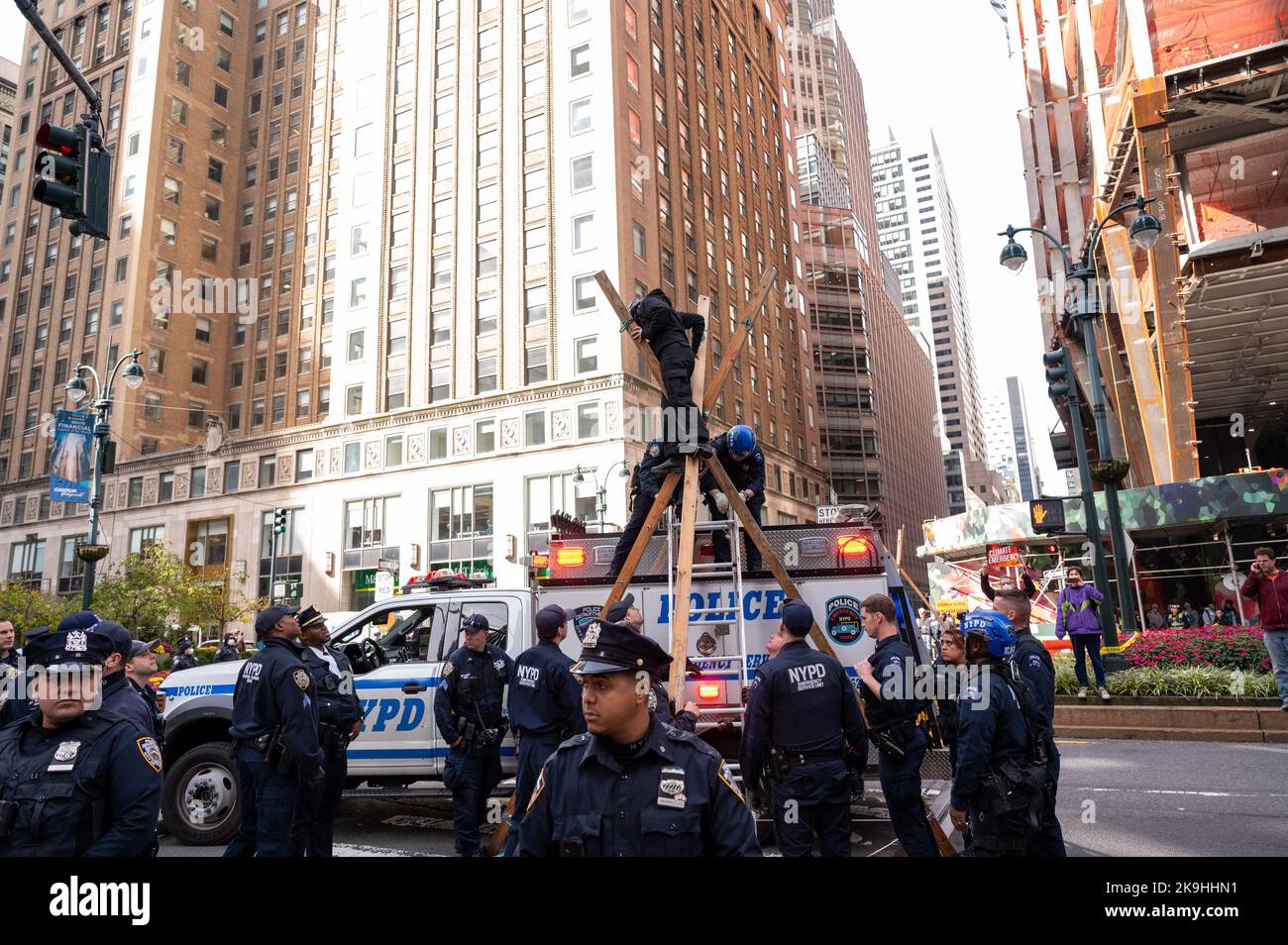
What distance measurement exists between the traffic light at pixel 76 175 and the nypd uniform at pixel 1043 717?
9478mm

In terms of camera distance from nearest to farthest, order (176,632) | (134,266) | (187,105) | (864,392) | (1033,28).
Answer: (176,632) < (1033,28) < (134,266) < (187,105) < (864,392)

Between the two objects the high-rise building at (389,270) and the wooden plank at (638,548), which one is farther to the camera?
the high-rise building at (389,270)

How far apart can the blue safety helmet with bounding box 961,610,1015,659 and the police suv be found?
1.38m

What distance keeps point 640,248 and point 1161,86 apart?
2204 centimetres

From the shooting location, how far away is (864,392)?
75750mm

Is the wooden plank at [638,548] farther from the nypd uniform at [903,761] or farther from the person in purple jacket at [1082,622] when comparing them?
the person in purple jacket at [1082,622]

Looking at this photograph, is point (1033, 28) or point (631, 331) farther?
point (1033, 28)

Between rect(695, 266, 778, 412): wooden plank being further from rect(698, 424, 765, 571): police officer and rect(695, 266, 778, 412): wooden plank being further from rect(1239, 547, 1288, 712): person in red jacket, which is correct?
rect(1239, 547, 1288, 712): person in red jacket

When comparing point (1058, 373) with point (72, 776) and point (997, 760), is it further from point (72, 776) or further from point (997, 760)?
point (72, 776)

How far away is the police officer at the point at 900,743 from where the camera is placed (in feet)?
17.9

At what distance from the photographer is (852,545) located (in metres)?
6.84

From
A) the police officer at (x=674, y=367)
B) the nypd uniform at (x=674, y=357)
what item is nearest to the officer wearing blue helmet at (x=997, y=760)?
the police officer at (x=674, y=367)
